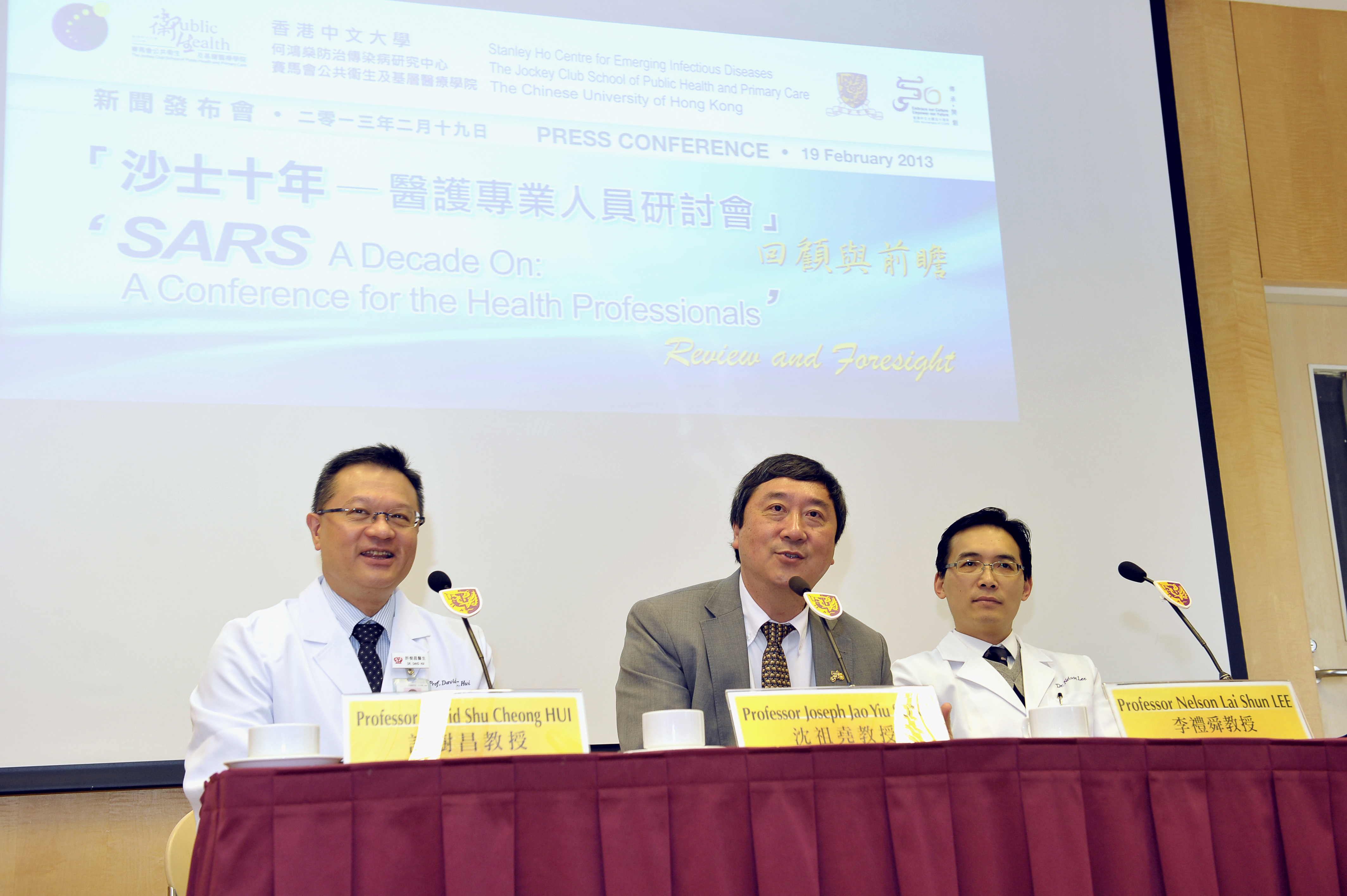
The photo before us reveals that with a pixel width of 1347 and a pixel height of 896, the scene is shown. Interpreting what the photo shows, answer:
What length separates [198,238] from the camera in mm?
2508

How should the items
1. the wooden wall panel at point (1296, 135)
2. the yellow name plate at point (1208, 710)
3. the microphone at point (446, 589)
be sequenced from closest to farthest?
the yellow name plate at point (1208, 710), the microphone at point (446, 589), the wooden wall panel at point (1296, 135)

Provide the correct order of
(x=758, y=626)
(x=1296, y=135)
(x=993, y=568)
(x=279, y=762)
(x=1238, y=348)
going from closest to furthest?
(x=279, y=762) < (x=758, y=626) < (x=993, y=568) < (x=1238, y=348) < (x=1296, y=135)

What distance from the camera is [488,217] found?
107 inches

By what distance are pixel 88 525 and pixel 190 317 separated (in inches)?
20.6

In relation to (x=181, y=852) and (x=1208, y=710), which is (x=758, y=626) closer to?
(x=1208, y=710)

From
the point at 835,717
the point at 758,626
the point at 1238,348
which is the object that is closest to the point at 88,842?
the point at 758,626

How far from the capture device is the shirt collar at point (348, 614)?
2.01 m

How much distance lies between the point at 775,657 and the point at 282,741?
1.13m

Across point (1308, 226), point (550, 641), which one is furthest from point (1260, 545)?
point (550, 641)

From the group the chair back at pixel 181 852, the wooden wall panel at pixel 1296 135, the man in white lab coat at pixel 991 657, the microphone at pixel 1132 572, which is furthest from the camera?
the wooden wall panel at pixel 1296 135

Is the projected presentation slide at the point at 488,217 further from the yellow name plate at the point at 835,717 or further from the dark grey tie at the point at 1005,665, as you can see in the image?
the yellow name plate at the point at 835,717

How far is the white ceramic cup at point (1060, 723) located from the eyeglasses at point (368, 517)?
115 cm

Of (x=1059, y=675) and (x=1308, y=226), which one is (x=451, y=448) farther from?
(x=1308, y=226)

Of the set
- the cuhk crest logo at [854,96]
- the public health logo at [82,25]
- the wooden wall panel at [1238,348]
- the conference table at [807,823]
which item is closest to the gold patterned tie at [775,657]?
the conference table at [807,823]
